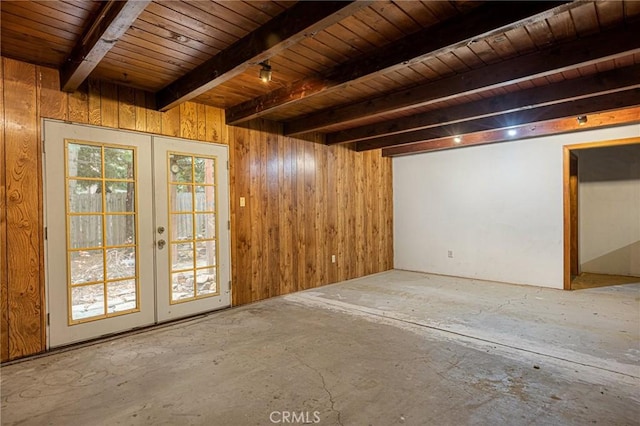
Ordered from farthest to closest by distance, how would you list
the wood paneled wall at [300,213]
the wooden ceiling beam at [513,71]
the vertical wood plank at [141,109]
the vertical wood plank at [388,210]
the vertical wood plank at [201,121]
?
the vertical wood plank at [388,210] → the wood paneled wall at [300,213] → the vertical wood plank at [201,121] → the vertical wood plank at [141,109] → the wooden ceiling beam at [513,71]

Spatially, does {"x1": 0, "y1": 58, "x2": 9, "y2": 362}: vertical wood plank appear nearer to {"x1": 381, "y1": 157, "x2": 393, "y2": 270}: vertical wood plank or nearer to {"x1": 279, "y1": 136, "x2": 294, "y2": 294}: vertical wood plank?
{"x1": 279, "y1": 136, "x2": 294, "y2": 294}: vertical wood plank

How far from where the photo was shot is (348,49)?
2670 mm

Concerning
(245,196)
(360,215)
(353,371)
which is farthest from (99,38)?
(360,215)

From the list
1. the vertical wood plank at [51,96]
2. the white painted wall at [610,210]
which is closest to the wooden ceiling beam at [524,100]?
the vertical wood plank at [51,96]

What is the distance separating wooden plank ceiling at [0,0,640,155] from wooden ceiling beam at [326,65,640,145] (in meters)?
0.01

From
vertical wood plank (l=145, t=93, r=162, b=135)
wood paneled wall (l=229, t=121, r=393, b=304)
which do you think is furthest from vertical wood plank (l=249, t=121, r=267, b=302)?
vertical wood plank (l=145, t=93, r=162, b=135)

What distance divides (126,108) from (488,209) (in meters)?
5.49

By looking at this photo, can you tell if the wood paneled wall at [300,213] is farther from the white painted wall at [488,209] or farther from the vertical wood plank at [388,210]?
the white painted wall at [488,209]

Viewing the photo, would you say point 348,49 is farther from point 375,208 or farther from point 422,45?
point 375,208

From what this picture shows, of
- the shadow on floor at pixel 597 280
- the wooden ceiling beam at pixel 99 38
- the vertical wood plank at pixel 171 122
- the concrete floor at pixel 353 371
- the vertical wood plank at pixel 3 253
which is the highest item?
the wooden ceiling beam at pixel 99 38

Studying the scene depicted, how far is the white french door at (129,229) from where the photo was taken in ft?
10.0

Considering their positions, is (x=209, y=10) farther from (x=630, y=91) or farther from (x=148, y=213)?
(x=630, y=91)

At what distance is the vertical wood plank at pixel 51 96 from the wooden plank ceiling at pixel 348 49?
3.8 inches

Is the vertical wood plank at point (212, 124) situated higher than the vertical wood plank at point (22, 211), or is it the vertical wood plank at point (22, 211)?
the vertical wood plank at point (212, 124)
